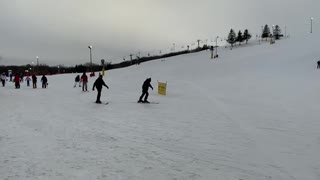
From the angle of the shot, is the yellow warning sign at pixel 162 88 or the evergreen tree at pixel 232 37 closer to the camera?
the yellow warning sign at pixel 162 88

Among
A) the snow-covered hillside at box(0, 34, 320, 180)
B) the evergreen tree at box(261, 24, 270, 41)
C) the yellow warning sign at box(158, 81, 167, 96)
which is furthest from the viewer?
the evergreen tree at box(261, 24, 270, 41)

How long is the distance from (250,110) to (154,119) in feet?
18.9

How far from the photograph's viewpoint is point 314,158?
9.77 meters

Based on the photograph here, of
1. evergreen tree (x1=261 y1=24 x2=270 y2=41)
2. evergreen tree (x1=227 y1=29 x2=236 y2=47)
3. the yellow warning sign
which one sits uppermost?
evergreen tree (x1=261 y1=24 x2=270 y2=41)

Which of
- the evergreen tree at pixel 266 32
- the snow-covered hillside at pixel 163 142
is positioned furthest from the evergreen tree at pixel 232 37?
the snow-covered hillside at pixel 163 142

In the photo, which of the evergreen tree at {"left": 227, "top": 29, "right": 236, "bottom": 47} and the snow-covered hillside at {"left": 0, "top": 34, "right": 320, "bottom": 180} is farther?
the evergreen tree at {"left": 227, "top": 29, "right": 236, "bottom": 47}

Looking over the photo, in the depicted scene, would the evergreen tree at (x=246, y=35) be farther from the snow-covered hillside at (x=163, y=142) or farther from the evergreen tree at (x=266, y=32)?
the snow-covered hillside at (x=163, y=142)

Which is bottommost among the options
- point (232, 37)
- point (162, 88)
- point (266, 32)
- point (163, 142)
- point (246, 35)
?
point (163, 142)

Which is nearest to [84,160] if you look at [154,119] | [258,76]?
[154,119]

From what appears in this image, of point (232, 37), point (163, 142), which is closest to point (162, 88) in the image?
point (163, 142)

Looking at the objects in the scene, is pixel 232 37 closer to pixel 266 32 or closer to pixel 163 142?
pixel 266 32

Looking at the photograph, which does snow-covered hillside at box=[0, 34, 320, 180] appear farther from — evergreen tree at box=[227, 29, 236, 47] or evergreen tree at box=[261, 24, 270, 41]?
evergreen tree at box=[261, 24, 270, 41]

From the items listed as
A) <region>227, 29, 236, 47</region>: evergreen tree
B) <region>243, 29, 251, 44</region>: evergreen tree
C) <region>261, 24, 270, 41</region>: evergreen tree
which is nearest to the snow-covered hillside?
<region>227, 29, 236, 47</region>: evergreen tree

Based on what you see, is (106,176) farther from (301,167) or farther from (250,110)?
(250,110)
